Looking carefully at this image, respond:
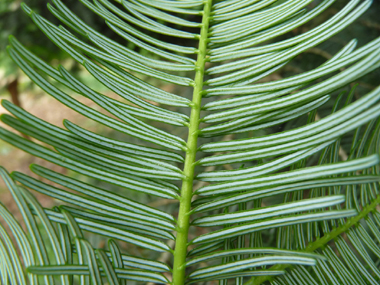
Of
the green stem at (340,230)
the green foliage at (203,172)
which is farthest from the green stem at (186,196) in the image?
the green stem at (340,230)

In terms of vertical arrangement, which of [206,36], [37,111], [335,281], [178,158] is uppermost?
[37,111]

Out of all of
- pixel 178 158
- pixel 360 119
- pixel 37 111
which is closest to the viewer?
pixel 360 119

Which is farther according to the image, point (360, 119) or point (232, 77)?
point (232, 77)

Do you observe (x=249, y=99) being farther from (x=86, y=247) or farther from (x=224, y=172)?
(x=86, y=247)

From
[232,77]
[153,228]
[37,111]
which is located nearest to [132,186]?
[153,228]

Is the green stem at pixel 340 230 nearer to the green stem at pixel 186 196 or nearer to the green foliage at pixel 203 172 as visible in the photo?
the green foliage at pixel 203 172

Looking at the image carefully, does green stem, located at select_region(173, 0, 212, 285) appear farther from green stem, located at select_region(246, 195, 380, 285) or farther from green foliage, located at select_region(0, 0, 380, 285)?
green stem, located at select_region(246, 195, 380, 285)

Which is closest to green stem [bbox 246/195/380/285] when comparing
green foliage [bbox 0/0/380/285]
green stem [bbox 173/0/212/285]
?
green foliage [bbox 0/0/380/285]

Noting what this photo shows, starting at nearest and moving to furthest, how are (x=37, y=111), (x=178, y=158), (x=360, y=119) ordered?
(x=360, y=119), (x=178, y=158), (x=37, y=111)

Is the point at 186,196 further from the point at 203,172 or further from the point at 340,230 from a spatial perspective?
the point at 340,230

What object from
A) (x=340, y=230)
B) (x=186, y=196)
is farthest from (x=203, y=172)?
(x=340, y=230)

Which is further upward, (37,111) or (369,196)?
(37,111)
